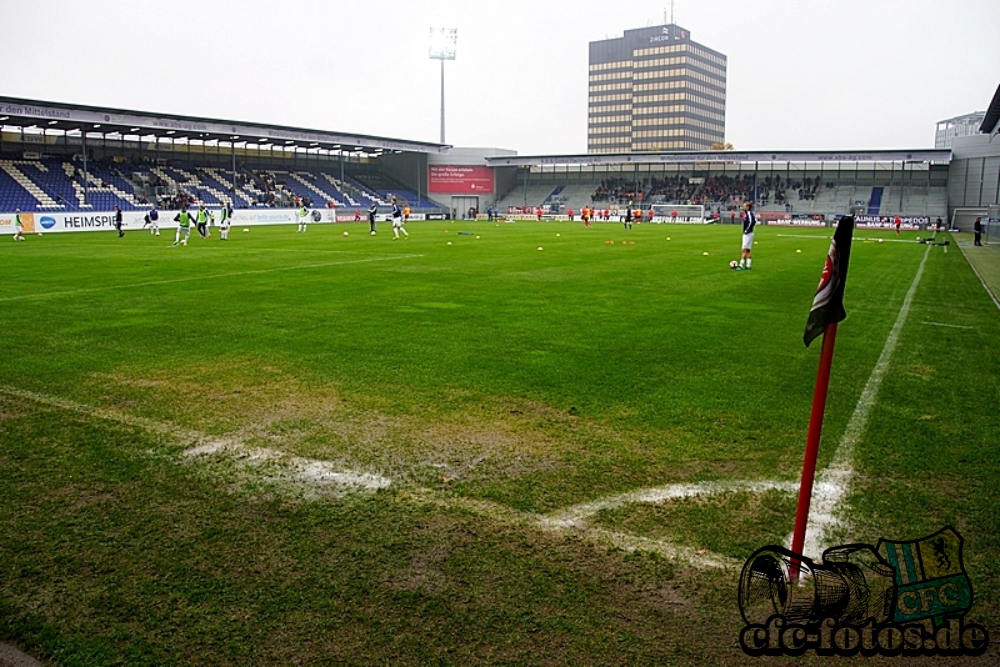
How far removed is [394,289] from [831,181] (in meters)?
74.1

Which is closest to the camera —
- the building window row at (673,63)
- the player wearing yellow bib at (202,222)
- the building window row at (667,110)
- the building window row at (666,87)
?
the player wearing yellow bib at (202,222)

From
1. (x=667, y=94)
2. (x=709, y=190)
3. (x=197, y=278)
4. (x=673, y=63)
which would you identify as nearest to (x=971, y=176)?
(x=709, y=190)

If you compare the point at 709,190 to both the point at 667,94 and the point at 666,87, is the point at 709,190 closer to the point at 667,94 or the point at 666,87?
the point at 667,94

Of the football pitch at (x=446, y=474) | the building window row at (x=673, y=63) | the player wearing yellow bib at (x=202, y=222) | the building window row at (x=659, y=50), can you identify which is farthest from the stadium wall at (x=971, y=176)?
the building window row at (x=659, y=50)

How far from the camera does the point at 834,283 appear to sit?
399 cm

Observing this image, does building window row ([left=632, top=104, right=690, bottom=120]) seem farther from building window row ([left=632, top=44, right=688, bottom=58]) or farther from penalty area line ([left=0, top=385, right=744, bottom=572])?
penalty area line ([left=0, top=385, right=744, bottom=572])

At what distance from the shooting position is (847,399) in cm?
829

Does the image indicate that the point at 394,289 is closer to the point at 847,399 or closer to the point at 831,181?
the point at 847,399

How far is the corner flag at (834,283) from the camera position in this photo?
3.87 meters

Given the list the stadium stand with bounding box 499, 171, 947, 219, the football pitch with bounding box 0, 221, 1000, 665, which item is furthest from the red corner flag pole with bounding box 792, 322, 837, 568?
the stadium stand with bounding box 499, 171, 947, 219

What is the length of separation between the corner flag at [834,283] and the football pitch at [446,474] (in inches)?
60.8

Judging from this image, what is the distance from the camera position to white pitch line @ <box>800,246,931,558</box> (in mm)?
4938

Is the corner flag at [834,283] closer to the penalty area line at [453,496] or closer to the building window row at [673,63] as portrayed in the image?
the penalty area line at [453,496]

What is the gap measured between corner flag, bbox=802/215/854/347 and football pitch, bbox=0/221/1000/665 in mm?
1545
